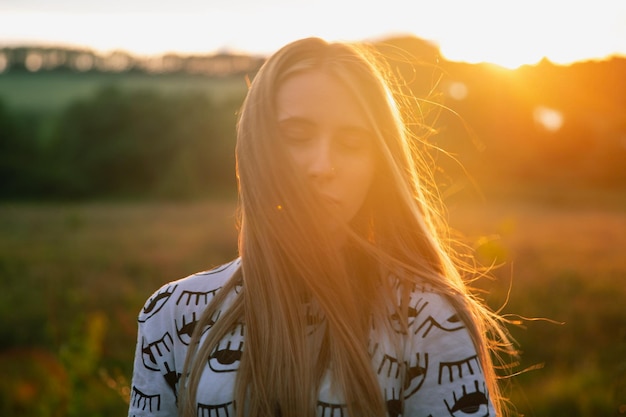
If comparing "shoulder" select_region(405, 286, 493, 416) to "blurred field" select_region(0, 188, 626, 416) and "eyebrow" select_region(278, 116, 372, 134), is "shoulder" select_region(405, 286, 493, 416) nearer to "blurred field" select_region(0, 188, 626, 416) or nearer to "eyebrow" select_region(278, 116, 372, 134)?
"eyebrow" select_region(278, 116, 372, 134)

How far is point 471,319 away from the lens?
1933mm

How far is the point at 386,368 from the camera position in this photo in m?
1.88

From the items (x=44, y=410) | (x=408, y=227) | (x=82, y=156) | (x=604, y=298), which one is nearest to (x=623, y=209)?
(x=604, y=298)

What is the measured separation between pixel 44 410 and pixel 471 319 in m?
6.09

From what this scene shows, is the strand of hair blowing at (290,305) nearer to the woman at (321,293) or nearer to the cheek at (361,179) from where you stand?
the woman at (321,293)

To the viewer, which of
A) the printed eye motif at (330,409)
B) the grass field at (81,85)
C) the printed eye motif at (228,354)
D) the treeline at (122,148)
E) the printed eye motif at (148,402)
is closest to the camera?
the printed eye motif at (330,409)

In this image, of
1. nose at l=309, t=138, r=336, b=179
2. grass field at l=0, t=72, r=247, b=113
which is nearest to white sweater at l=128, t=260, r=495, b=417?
nose at l=309, t=138, r=336, b=179

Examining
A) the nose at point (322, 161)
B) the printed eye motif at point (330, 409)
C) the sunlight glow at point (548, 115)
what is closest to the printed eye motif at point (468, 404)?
the printed eye motif at point (330, 409)

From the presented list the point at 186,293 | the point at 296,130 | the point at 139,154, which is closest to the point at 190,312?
the point at 186,293

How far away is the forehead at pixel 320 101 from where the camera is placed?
1971 millimetres

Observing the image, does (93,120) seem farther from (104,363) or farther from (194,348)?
(194,348)

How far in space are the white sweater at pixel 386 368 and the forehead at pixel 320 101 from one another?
60cm

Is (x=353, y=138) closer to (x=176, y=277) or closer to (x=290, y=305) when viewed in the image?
(x=290, y=305)

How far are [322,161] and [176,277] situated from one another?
15557 millimetres
